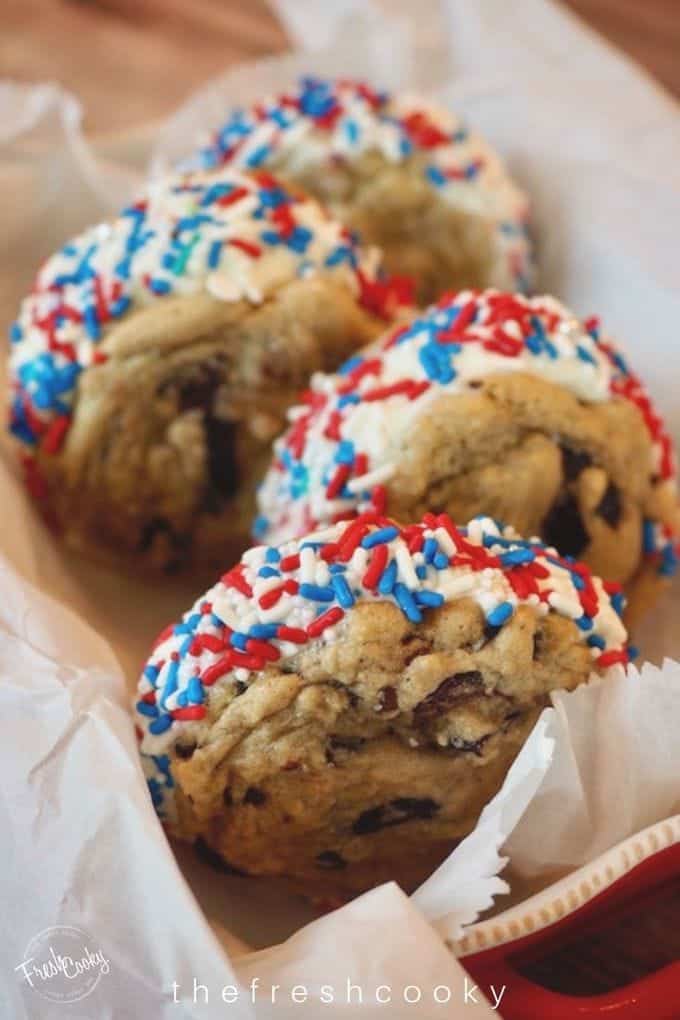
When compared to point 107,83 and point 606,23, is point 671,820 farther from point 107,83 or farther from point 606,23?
point 606,23

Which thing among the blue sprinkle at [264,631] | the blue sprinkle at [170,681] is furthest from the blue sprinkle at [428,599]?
the blue sprinkle at [170,681]

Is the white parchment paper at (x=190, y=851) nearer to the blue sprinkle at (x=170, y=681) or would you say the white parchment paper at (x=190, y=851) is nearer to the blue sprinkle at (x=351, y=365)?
the blue sprinkle at (x=170, y=681)

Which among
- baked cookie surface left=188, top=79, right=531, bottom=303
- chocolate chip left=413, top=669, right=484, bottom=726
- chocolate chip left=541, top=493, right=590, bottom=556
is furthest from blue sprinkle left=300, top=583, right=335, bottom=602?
baked cookie surface left=188, top=79, right=531, bottom=303

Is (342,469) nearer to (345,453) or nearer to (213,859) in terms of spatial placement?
(345,453)

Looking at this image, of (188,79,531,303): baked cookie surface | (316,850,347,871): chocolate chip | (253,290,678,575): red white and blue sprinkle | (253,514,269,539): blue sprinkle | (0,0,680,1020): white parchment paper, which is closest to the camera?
(0,0,680,1020): white parchment paper

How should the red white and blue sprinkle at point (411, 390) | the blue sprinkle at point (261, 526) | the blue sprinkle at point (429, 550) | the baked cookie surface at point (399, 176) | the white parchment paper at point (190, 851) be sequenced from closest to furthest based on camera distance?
the white parchment paper at point (190, 851) < the blue sprinkle at point (429, 550) < the red white and blue sprinkle at point (411, 390) < the blue sprinkle at point (261, 526) < the baked cookie surface at point (399, 176)

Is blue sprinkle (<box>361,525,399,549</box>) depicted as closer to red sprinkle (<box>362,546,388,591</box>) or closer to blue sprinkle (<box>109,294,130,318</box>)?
red sprinkle (<box>362,546,388,591</box>)

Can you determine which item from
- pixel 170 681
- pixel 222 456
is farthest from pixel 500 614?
pixel 222 456

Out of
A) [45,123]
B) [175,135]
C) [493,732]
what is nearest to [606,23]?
[175,135]
